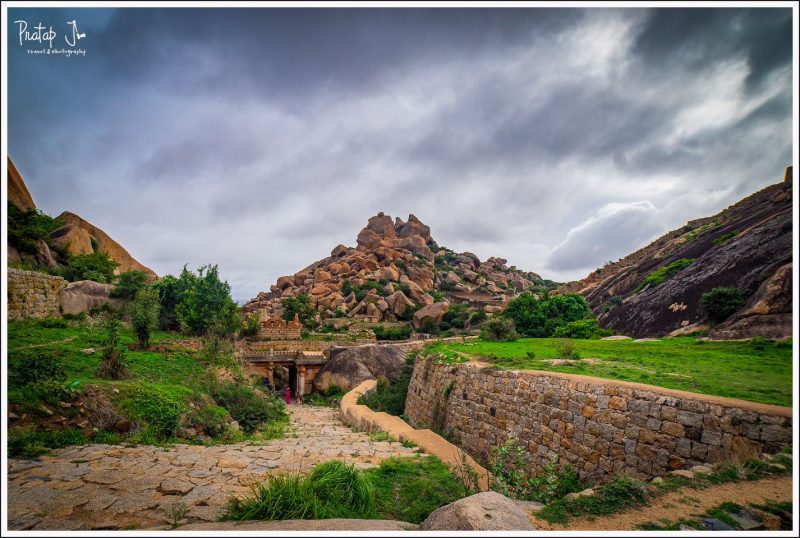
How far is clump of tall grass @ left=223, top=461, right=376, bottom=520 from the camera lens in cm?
324

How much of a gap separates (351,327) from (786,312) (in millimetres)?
37047

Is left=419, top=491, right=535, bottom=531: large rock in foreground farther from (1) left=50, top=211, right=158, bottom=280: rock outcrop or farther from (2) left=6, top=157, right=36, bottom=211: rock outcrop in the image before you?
(1) left=50, top=211, right=158, bottom=280: rock outcrop

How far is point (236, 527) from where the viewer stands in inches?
114

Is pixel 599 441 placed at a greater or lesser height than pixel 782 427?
lesser

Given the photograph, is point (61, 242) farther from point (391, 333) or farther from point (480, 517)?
point (480, 517)

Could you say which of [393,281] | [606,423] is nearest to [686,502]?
[606,423]

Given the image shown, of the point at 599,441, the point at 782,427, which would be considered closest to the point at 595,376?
the point at 599,441

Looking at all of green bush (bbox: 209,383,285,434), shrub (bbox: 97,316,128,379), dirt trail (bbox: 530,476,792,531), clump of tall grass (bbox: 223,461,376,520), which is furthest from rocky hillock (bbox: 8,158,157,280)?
dirt trail (bbox: 530,476,792,531)

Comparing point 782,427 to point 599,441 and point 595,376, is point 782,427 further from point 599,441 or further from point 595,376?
point 595,376

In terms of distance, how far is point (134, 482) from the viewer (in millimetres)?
4137

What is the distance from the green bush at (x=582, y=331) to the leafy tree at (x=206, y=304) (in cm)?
2101

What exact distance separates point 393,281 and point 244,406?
4911 centimetres

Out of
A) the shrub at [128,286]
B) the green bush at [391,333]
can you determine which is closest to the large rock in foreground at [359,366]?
the shrub at [128,286]

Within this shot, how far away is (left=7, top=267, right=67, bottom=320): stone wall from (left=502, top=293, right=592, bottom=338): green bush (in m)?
25.4
